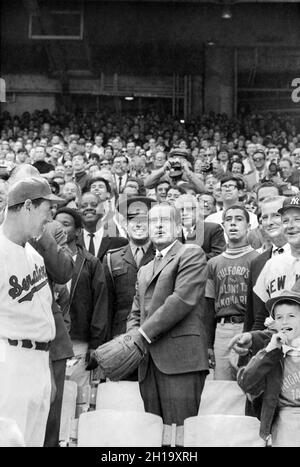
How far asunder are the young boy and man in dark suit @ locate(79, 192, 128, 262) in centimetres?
234

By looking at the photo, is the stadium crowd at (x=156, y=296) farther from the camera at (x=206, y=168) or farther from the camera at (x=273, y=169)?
the camera at (x=273, y=169)

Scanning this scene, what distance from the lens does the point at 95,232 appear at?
6.15 metres

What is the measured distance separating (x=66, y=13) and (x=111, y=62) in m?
3.07

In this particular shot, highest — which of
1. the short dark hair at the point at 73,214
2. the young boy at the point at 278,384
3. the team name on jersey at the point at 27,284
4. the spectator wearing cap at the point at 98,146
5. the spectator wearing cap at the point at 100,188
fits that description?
the spectator wearing cap at the point at 98,146

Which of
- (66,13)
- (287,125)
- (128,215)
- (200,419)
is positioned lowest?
(200,419)

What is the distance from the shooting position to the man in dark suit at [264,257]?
4.50m

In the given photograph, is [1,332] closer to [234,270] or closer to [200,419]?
[200,419]

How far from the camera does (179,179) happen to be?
7730 mm

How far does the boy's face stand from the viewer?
3840 mm

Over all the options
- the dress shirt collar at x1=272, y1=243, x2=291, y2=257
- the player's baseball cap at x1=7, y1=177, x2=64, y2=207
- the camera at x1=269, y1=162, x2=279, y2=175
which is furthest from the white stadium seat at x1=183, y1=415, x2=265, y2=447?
the camera at x1=269, y1=162, x2=279, y2=175

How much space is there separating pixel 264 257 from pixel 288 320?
39.2 inches

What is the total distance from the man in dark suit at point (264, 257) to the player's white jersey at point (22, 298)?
1502mm

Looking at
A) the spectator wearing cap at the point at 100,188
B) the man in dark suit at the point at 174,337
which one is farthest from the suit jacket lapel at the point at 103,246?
the man in dark suit at the point at 174,337
